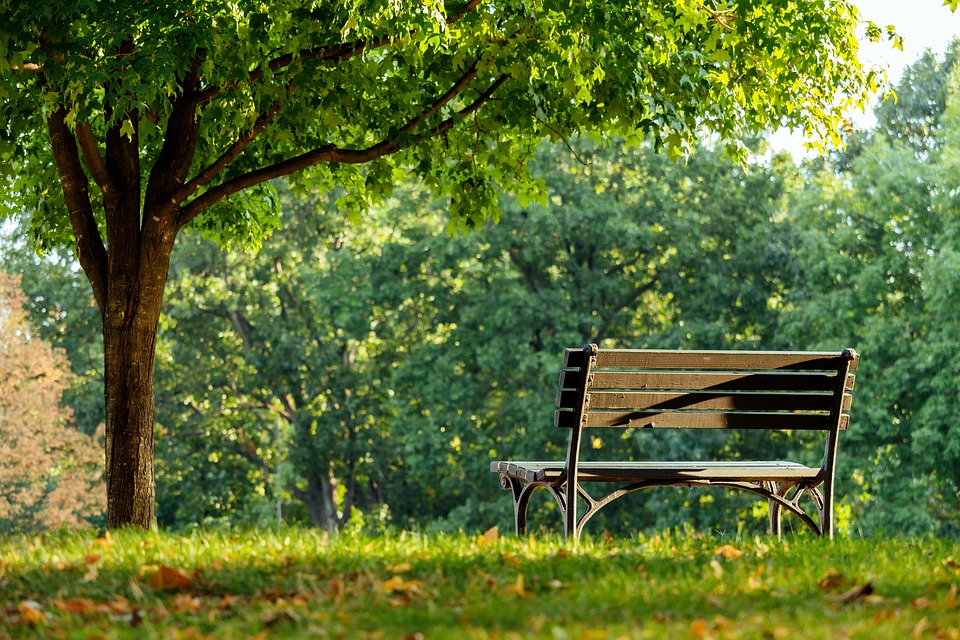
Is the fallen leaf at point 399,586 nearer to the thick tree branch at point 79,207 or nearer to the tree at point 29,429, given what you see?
the thick tree branch at point 79,207

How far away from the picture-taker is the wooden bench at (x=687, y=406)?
518 cm

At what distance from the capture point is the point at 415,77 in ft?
25.0

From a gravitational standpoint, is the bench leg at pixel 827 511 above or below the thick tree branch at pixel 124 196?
below

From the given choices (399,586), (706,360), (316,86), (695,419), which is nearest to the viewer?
(399,586)

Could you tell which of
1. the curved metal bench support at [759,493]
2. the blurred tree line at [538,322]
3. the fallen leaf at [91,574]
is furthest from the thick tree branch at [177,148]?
the blurred tree line at [538,322]

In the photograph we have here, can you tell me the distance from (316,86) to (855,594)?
433 centimetres

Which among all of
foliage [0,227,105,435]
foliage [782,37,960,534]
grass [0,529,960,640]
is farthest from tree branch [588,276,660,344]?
grass [0,529,960,640]

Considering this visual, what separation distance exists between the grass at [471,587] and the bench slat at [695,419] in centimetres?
74

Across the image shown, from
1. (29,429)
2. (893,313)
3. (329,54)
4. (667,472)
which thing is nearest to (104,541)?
(667,472)

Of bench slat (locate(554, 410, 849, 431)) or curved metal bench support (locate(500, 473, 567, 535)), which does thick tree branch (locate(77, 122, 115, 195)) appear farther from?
bench slat (locate(554, 410, 849, 431))

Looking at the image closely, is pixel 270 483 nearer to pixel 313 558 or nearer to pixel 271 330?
pixel 271 330

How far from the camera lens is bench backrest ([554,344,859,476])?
5223mm

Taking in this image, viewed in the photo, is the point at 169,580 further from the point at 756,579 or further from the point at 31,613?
the point at 756,579

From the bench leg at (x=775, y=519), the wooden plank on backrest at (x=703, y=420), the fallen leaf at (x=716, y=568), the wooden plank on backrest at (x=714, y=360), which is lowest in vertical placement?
the bench leg at (x=775, y=519)
